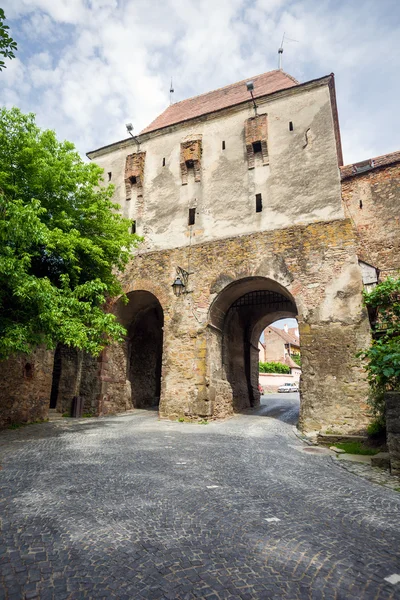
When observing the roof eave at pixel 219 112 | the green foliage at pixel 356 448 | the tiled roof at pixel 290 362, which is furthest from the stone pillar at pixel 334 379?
the tiled roof at pixel 290 362

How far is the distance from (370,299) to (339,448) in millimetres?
3314

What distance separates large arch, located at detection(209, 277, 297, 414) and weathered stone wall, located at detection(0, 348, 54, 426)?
551 centimetres

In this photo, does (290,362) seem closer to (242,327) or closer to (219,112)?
(242,327)

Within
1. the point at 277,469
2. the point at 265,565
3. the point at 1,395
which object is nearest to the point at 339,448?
the point at 277,469

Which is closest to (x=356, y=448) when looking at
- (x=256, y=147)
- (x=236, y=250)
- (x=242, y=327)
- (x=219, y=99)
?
(x=236, y=250)

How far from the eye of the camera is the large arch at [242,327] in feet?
39.7

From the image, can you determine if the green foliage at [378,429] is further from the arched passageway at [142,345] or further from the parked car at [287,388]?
the parked car at [287,388]

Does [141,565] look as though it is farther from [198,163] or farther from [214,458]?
[198,163]

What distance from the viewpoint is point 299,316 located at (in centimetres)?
1042

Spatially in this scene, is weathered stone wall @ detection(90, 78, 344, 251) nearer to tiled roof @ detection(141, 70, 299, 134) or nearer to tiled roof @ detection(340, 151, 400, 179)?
tiled roof @ detection(340, 151, 400, 179)

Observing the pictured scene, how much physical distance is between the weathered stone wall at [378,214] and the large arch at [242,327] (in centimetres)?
308

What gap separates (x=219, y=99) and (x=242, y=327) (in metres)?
11.4

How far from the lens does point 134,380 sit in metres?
15.4

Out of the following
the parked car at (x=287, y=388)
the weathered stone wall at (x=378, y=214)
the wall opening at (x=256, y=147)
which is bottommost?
the parked car at (x=287, y=388)
